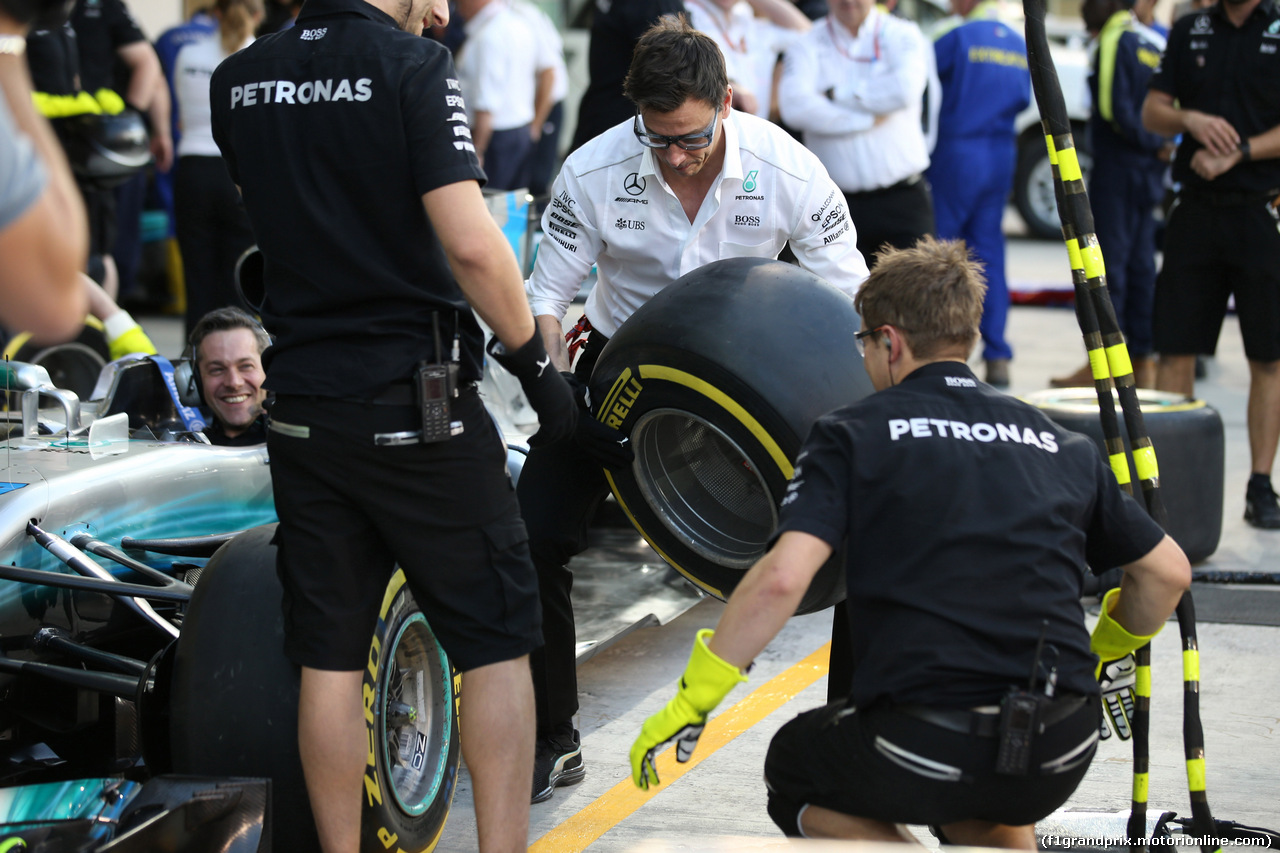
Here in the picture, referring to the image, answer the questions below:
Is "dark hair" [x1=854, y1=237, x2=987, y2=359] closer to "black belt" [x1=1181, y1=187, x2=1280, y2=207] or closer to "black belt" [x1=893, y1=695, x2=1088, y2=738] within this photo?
"black belt" [x1=893, y1=695, x2=1088, y2=738]

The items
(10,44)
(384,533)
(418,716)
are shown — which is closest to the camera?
(10,44)

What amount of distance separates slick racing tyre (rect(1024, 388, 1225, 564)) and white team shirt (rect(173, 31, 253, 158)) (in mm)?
4352

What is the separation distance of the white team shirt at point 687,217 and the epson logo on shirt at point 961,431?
1243 mm

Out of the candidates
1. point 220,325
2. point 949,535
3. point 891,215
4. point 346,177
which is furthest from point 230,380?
point 891,215

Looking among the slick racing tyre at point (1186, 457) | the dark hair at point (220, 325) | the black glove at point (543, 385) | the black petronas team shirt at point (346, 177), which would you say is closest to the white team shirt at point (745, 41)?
the slick racing tyre at point (1186, 457)

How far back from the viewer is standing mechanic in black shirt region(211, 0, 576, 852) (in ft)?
8.30

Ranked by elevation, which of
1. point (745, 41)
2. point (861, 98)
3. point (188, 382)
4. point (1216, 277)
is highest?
point (745, 41)

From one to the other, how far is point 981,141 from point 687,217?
4770mm

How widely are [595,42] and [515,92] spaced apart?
228cm

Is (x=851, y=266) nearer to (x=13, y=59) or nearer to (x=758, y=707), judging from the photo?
(x=758, y=707)

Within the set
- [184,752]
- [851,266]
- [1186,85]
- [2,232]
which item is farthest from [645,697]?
[1186,85]

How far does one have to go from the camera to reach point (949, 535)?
231 centimetres

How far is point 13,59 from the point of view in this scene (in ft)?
5.18

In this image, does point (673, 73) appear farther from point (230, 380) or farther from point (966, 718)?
point (230, 380)
